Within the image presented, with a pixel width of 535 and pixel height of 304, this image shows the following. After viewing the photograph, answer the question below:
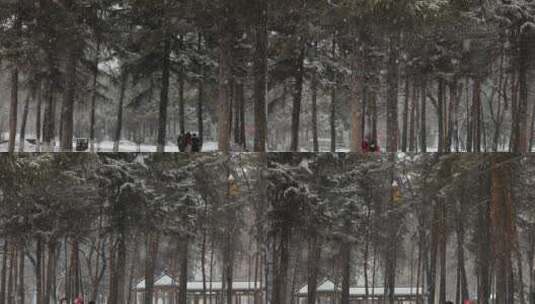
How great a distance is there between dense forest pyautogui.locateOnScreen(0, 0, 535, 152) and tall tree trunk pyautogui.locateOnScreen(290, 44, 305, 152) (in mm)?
19

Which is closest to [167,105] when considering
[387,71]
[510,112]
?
[387,71]

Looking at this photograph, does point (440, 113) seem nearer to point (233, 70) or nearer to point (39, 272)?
point (233, 70)

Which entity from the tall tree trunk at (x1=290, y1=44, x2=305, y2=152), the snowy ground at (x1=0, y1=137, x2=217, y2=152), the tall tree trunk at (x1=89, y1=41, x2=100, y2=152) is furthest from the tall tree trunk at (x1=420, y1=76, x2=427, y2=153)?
the tall tree trunk at (x1=89, y1=41, x2=100, y2=152)

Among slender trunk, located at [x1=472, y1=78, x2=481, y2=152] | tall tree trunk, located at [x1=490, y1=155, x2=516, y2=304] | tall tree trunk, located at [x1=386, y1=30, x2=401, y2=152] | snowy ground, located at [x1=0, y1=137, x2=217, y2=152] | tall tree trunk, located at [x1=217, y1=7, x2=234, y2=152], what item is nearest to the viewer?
snowy ground, located at [x1=0, y1=137, x2=217, y2=152]

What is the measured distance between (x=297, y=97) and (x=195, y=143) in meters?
1.93

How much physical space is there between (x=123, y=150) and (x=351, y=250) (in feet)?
13.7

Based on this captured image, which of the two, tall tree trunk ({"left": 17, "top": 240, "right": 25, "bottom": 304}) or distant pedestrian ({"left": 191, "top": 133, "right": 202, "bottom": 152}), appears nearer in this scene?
tall tree trunk ({"left": 17, "top": 240, "right": 25, "bottom": 304})

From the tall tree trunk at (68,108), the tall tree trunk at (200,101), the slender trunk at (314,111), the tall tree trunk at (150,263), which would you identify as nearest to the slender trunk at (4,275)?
the tall tree trunk at (68,108)

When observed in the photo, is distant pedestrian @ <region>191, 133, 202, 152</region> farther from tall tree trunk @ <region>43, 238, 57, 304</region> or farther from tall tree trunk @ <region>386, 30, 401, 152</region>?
tall tree trunk @ <region>386, 30, 401, 152</region>

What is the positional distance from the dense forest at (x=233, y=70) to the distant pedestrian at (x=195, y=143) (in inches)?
5.7

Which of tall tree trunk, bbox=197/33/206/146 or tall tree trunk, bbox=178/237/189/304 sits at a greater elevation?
tall tree trunk, bbox=197/33/206/146

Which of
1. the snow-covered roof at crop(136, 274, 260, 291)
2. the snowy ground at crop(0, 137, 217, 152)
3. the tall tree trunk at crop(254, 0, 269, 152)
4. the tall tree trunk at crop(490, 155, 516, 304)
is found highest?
the tall tree trunk at crop(254, 0, 269, 152)

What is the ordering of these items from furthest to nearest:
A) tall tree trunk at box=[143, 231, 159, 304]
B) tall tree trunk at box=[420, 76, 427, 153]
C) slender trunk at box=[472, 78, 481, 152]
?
slender trunk at box=[472, 78, 481, 152] → tall tree trunk at box=[420, 76, 427, 153] → tall tree trunk at box=[143, 231, 159, 304]

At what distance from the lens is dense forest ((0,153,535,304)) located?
13.2 metres
